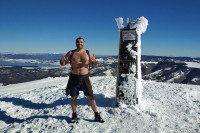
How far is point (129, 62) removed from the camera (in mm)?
6109

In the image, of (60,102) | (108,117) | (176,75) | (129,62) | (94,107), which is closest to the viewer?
(94,107)

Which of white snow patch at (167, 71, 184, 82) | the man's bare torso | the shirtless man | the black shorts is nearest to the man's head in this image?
the shirtless man

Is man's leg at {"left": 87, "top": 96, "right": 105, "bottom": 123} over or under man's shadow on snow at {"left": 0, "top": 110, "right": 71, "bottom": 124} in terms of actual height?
over

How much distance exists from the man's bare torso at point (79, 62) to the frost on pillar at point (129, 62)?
1.89 metres

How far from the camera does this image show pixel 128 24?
5879 mm

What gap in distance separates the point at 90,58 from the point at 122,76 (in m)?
2.03

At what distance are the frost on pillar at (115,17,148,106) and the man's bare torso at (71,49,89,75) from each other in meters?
1.89

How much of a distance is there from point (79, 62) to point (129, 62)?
2.33 meters

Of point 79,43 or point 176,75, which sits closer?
point 79,43

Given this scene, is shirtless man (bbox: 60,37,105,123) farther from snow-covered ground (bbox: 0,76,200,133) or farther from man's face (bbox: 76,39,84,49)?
snow-covered ground (bbox: 0,76,200,133)

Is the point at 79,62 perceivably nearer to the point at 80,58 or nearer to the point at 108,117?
the point at 80,58

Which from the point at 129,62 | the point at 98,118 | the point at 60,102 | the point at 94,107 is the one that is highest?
the point at 129,62

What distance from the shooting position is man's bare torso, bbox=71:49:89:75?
478cm

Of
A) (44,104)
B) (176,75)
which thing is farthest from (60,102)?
(176,75)
